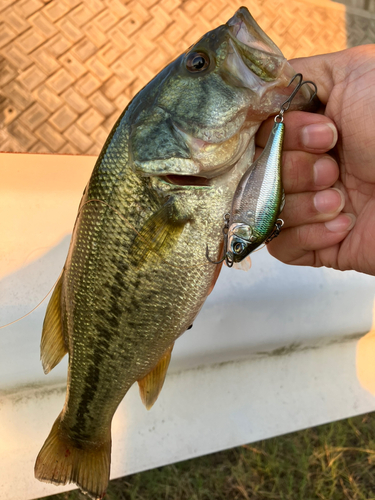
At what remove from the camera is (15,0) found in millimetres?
2363

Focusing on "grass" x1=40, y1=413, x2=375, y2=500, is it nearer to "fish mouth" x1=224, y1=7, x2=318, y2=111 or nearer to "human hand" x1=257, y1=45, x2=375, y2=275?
"human hand" x1=257, y1=45, x2=375, y2=275

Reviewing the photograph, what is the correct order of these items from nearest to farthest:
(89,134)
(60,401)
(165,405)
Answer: (60,401)
(165,405)
(89,134)

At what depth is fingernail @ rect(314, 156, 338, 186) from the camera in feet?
3.78

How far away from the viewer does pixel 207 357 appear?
1976mm

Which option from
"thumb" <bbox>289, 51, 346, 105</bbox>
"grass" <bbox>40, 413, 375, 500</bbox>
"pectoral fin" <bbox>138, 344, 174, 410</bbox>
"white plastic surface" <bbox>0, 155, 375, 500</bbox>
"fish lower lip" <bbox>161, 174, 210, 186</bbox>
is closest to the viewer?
"fish lower lip" <bbox>161, 174, 210, 186</bbox>

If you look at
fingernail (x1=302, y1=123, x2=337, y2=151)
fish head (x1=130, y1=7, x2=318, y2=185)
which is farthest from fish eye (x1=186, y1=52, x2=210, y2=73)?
fingernail (x1=302, y1=123, x2=337, y2=151)

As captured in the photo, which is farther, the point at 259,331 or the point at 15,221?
the point at 259,331

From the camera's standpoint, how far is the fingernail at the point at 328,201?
1213 mm

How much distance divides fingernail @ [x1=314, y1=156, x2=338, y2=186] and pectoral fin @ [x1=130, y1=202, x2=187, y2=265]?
486mm

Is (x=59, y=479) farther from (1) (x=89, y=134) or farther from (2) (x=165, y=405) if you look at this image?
(1) (x=89, y=134)

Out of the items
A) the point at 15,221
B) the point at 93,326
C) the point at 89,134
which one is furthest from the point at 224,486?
the point at 89,134

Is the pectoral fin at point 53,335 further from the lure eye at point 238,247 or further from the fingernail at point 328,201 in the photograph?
the fingernail at point 328,201

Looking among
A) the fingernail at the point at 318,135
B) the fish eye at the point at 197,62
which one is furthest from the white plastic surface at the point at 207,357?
the fish eye at the point at 197,62

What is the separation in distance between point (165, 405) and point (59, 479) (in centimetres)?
71
